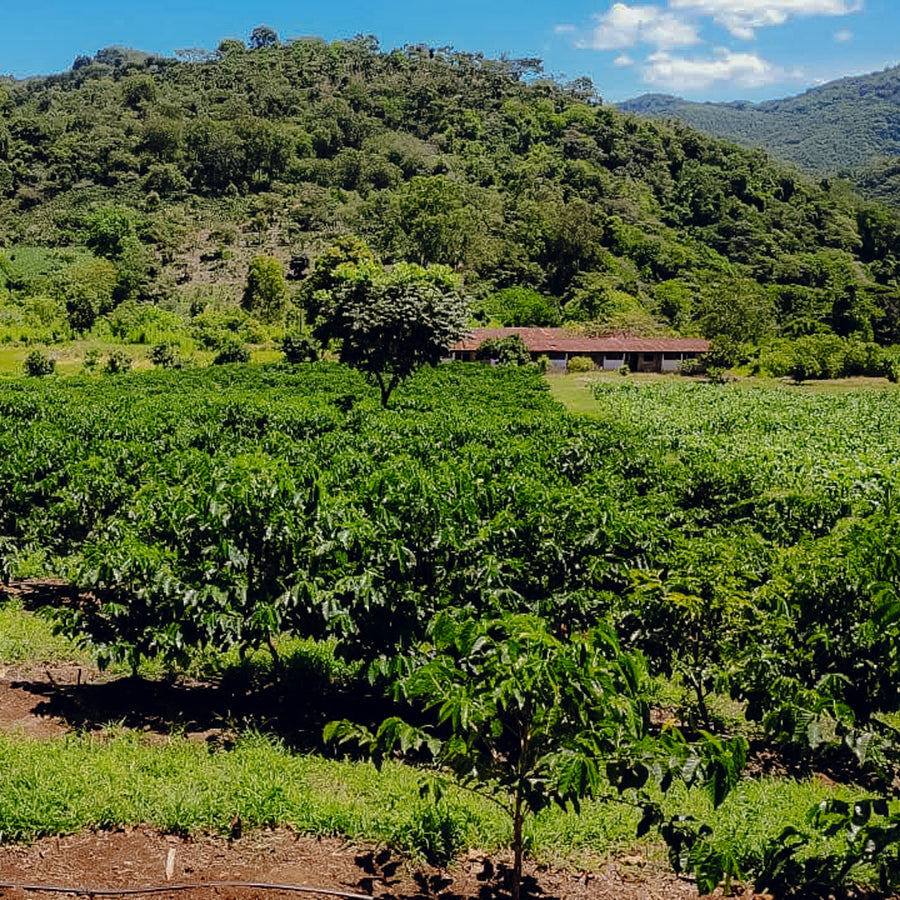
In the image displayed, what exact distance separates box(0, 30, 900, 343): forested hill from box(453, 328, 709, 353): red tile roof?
6.28 meters

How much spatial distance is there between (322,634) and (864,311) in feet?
257

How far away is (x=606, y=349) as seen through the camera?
6669cm

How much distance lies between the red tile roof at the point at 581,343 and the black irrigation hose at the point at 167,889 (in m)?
59.8

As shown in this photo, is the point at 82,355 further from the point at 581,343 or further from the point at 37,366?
the point at 581,343

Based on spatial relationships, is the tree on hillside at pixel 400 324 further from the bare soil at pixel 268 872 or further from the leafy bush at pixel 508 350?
the leafy bush at pixel 508 350

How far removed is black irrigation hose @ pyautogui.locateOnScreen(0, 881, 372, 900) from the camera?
4.68 m

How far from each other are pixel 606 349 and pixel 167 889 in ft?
212

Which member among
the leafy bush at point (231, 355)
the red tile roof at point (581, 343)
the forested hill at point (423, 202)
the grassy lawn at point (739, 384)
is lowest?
the grassy lawn at point (739, 384)

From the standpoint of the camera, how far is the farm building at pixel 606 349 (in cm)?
6562

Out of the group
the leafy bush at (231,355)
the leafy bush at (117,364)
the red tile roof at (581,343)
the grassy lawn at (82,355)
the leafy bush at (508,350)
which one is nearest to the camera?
the leafy bush at (117,364)

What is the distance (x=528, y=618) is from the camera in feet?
13.5

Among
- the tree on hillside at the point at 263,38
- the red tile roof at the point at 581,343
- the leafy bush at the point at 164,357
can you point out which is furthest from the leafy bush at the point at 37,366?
the tree on hillside at the point at 263,38

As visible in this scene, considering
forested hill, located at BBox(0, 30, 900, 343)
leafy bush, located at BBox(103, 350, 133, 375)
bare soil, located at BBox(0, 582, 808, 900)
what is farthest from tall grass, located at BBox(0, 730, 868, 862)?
forested hill, located at BBox(0, 30, 900, 343)

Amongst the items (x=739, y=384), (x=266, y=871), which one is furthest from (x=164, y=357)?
(x=266, y=871)
